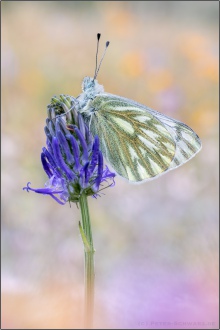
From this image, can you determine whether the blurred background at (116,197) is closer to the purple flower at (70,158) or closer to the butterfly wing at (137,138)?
the butterfly wing at (137,138)

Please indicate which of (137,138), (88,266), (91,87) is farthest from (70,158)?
(137,138)

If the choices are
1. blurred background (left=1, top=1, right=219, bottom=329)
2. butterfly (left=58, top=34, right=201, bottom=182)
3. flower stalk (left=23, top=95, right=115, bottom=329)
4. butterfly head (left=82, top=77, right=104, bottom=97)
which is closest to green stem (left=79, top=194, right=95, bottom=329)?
flower stalk (left=23, top=95, right=115, bottom=329)

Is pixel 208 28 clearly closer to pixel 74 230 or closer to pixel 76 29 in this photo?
pixel 76 29

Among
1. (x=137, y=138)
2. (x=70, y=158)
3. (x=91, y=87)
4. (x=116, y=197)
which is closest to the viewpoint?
(x=70, y=158)

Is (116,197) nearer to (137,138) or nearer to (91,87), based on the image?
(137,138)

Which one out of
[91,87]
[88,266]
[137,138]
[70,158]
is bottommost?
[88,266]

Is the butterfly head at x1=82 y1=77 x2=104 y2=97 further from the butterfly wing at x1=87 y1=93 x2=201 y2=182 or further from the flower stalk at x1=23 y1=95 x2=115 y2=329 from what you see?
the flower stalk at x1=23 y1=95 x2=115 y2=329

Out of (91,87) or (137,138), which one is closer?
(91,87)

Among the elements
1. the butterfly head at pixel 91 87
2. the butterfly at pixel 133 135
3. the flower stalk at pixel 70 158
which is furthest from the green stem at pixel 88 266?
the butterfly head at pixel 91 87
